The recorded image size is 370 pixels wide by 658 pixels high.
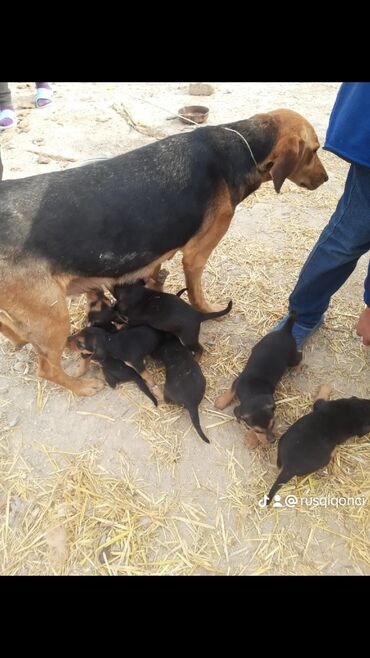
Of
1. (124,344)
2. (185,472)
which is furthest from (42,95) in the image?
(185,472)

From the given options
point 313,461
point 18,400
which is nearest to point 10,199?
point 18,400

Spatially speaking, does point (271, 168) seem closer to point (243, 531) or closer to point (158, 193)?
point (158, 193)

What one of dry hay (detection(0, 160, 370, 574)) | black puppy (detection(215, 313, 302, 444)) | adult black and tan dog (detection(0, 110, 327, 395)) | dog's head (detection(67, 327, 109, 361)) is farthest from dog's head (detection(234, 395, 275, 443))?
adult black and tan dog (detection(0, 110, 327, 395))

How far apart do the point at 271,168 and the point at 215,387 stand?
1.96 meters

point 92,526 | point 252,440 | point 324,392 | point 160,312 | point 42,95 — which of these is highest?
point 42,95

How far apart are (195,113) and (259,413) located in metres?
6.41

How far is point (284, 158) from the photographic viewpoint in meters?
3.53

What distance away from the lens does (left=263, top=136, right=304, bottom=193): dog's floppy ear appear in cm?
350

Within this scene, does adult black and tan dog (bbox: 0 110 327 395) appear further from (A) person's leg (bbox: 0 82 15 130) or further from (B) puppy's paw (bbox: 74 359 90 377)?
(A) person's leg (bbox: 0 82 15 130)

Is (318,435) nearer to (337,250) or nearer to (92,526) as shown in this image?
(337,250)

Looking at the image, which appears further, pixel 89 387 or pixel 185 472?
pixel 89 387

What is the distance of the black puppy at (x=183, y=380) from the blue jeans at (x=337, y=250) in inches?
45.6

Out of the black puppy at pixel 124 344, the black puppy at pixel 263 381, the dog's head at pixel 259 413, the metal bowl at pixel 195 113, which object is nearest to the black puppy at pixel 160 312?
the black puppy at pixel 124 344

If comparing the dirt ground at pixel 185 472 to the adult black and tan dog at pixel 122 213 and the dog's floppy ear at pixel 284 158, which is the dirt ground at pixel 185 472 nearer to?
the adult black and tan dog at pixel 122 213
